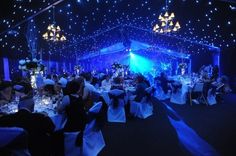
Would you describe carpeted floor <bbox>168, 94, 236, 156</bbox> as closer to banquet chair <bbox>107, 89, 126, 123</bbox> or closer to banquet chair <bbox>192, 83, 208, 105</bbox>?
banquet chair <bbox>192, 83, 208, 105</bbox>

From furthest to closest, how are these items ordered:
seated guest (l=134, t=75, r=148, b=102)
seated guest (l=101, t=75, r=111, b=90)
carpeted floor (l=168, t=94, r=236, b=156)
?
seated guest (l=101, t=75, r=111, b=90) → seated guest (l=134, t=75, r=148, b=102) → carpeted floor (l=168, t=94, r=236, b=156)

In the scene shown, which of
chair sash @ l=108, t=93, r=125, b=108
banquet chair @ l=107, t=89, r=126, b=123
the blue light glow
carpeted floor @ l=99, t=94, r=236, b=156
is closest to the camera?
carpeted floor @ l=99, t=94, r=236, b=156

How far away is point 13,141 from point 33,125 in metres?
0.33

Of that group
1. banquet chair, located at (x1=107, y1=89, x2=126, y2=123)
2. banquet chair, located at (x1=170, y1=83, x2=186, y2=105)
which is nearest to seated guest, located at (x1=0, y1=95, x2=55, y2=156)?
banquet chair, located at (x1=107, y1=89, x2=126, y2=123)

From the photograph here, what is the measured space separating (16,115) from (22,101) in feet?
1.90

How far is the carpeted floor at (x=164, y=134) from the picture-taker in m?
4.35

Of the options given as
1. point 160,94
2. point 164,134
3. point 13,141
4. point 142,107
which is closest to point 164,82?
point 160,94

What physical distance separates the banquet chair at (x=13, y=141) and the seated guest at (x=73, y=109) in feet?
3.02

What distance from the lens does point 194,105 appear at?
353 inches

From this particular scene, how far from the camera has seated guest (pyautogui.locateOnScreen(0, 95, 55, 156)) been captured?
2.61 metres

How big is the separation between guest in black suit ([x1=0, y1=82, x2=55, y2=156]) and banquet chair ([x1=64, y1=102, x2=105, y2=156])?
1.82 feet

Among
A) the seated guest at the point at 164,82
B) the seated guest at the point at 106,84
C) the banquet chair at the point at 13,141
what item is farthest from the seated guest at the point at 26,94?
the seated guest at the point at 164,82

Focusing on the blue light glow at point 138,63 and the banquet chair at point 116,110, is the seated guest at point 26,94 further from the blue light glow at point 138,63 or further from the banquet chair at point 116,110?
the blue light glow at point 138,63

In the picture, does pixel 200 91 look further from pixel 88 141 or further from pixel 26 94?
pixel 26 94
